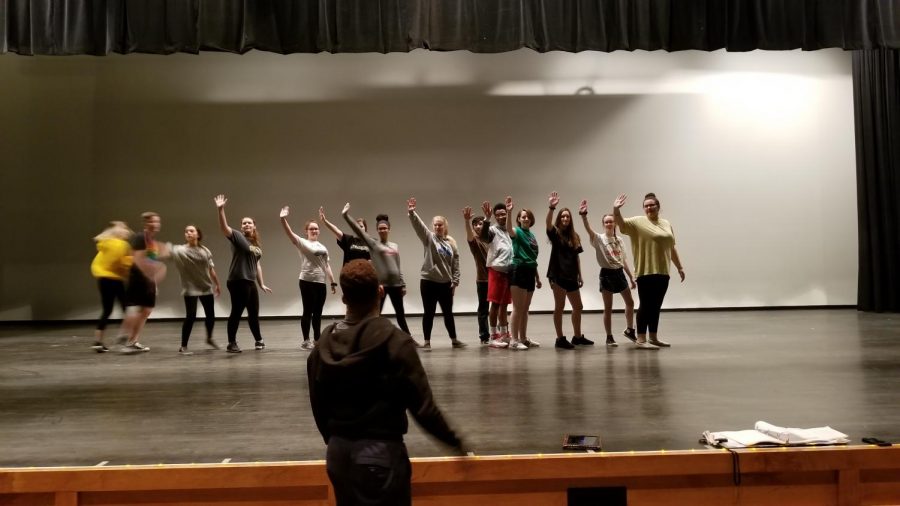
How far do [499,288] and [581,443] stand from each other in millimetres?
3355

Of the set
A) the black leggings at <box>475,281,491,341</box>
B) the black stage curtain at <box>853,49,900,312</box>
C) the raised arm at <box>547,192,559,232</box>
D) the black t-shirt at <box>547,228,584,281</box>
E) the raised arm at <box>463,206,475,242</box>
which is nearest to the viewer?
the raised arm at <box>547,192,559,232</box>

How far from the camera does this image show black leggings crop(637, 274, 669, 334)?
554 centimetres

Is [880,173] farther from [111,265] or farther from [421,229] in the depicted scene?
[111,265]

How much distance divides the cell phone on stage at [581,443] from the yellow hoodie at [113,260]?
471 centimetres

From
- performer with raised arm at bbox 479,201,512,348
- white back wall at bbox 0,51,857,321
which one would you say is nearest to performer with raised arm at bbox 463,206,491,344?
performer with raised arm at bbox 479,201,512,348

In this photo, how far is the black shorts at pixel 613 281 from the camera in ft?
19.9

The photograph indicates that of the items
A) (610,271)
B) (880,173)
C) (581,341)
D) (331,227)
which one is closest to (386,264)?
(331,227)

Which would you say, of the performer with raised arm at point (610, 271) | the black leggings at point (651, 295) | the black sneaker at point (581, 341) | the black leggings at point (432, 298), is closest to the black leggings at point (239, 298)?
the black leggings at point (432, 298)

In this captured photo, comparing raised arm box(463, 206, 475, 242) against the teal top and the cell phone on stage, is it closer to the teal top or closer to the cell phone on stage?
the teal top

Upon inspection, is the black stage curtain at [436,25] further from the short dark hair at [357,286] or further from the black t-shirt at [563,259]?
the short dark hair at [357,286]

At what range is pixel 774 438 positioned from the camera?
2.70 meters

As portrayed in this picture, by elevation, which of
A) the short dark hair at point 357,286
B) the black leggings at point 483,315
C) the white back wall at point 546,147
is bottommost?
the black leggings at point 483,315

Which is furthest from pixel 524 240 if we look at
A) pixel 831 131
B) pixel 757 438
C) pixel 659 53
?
pixel 831 131

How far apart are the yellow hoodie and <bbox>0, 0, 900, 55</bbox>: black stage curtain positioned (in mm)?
1951
